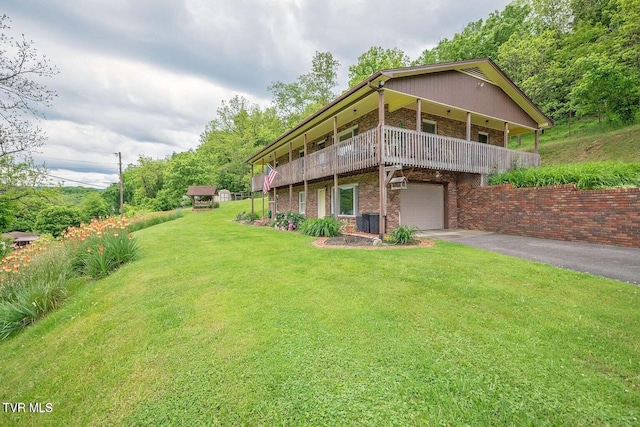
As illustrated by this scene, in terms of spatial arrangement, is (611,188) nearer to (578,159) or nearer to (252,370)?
(252,370)

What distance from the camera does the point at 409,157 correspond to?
31.4 feet

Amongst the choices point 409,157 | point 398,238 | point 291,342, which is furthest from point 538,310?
point 409,157

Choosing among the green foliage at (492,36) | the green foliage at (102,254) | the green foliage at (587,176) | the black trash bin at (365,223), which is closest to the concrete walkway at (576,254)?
the green foliage at (587,176)

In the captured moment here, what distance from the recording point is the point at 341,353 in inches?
105

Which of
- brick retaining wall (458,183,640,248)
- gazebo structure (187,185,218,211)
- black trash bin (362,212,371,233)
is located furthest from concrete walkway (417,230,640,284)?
gazebo structure (187,185,218,211)

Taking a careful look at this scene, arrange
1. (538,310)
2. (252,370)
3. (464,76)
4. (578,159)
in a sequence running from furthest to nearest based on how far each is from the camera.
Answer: (578,159), (464,76), (538,310), (252,370)

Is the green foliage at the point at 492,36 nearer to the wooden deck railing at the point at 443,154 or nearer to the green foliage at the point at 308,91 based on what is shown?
the green foliage at the point at 308,91

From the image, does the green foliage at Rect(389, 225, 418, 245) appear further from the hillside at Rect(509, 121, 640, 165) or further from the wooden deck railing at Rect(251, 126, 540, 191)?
the hillside at Rect(509, 121, 640, 165)

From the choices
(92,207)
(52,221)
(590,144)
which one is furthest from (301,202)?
(92,207)

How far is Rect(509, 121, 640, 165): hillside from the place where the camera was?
16.4 m

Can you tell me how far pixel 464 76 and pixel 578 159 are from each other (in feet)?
44.0

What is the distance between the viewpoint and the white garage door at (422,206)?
1209 centimetres

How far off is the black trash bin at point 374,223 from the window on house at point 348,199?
2.43 m

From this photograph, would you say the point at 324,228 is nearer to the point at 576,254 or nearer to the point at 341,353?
the point at 576,254
